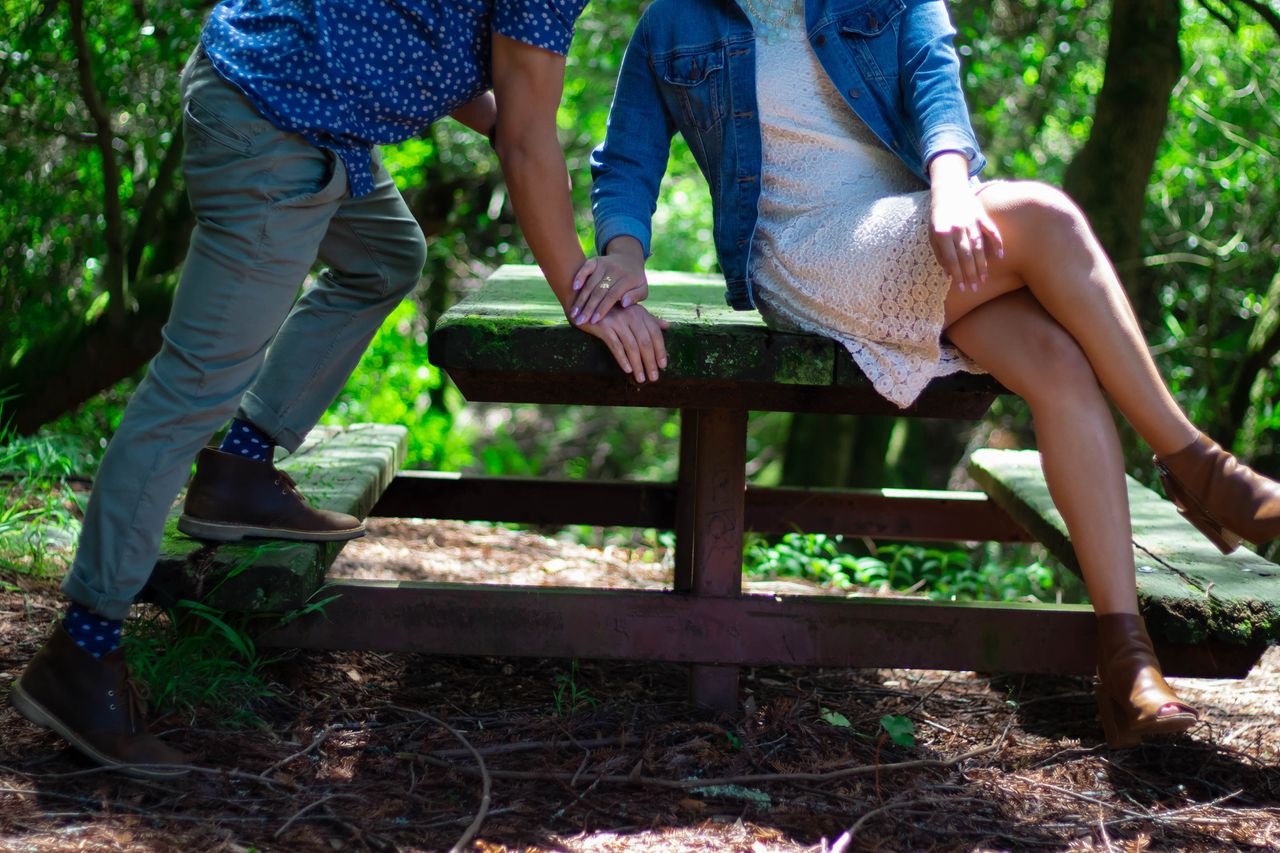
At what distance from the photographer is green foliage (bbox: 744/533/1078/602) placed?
463 centimetres

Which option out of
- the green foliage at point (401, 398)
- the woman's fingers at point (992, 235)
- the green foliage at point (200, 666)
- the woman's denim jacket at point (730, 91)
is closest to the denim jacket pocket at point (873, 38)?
the woman's denim jacket at point (730, 91)

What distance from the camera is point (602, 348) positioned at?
7.67 ft

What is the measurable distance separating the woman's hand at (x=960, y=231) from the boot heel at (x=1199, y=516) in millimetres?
612

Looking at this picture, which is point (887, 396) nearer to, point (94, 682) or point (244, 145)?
point (244, 145)

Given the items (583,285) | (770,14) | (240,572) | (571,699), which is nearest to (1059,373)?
(583,285)

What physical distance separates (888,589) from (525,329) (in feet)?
8.59

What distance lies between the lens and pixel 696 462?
2.73 metres

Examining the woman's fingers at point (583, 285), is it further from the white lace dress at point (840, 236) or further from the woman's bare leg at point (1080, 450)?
the woman's bare leg at point (1080, 450)

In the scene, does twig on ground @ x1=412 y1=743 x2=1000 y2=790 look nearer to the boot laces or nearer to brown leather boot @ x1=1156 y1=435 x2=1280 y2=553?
the boot laces

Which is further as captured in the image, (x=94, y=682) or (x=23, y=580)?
(x=23, y=580)

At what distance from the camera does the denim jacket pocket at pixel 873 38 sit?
8.67 feet

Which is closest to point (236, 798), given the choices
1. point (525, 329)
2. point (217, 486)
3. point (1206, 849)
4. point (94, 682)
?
point (94, 682)

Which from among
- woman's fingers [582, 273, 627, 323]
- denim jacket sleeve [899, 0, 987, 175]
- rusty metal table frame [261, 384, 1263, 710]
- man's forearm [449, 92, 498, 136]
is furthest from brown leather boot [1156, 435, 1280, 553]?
man's forearm [449, 92, 498, 136]

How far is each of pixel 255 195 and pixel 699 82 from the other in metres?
1.06
